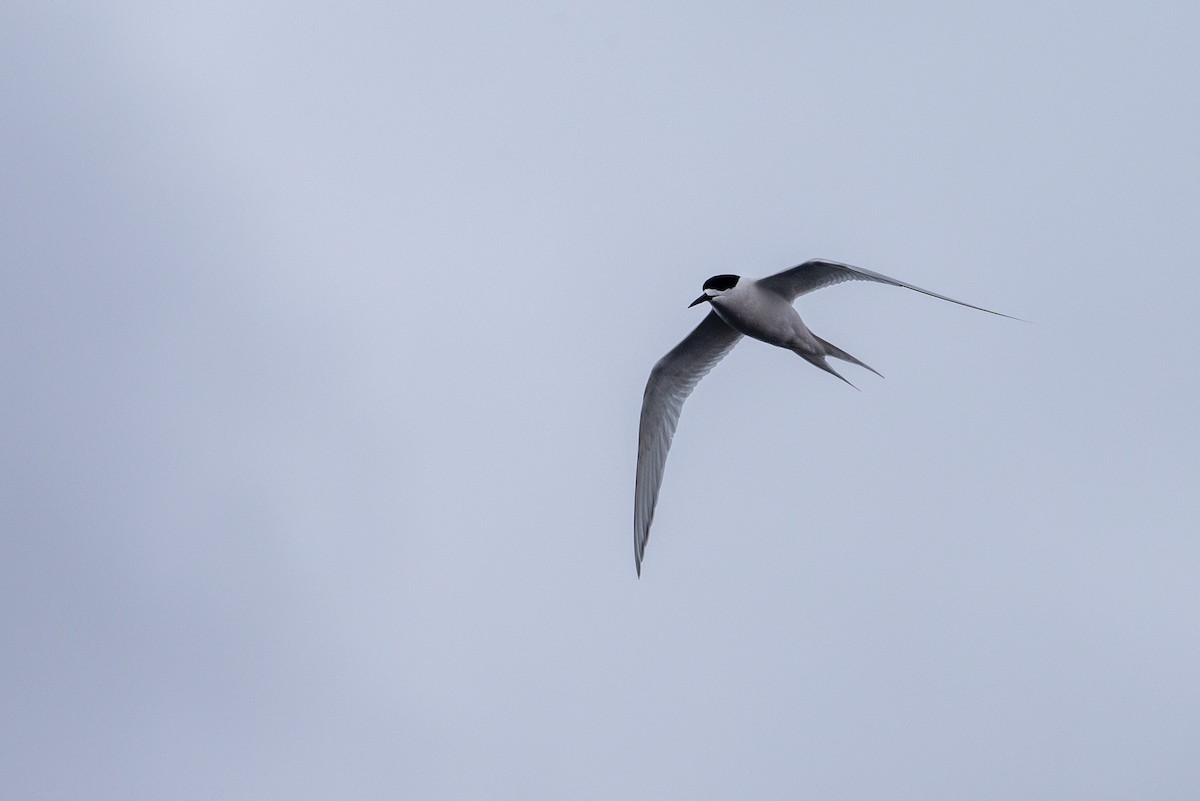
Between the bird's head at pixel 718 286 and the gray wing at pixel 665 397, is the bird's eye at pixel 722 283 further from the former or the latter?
the gray wing at pixel 665 397

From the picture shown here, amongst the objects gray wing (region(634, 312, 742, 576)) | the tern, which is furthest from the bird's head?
gray wing (region(634, 312, 742, 576))

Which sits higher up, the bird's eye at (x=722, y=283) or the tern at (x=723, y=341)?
the bird's eye at (x=722, y=283)

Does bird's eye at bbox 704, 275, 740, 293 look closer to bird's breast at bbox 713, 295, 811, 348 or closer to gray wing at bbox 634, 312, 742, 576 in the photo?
bird's breast at bbox 713, 295, 811, 348

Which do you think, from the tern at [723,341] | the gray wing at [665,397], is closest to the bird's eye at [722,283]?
the tern at [723,341]

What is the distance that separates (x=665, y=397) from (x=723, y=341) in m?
1.27

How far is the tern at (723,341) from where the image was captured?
52.9ft

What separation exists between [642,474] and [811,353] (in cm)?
352

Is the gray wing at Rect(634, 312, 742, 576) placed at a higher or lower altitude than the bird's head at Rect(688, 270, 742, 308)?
lower

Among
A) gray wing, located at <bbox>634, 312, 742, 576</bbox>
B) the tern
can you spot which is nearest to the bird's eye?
the tern

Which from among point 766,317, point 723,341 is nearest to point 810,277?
point 766,317

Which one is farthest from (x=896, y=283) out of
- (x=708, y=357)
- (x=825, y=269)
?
(x=708, y=357)

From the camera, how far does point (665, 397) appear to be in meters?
19.3

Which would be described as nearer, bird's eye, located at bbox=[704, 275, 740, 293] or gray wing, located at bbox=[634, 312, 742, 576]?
bird's eye, located at bbox=[704, 275, 740, 293]

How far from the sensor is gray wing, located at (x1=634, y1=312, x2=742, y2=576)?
18516 millimetres
